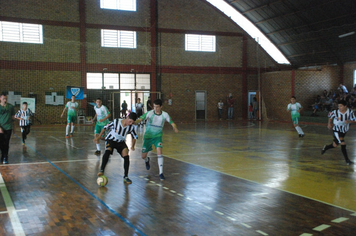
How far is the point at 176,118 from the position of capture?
33.9m

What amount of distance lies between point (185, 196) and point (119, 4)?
28.3 metres

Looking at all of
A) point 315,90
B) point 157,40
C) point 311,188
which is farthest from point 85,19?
point 311,188

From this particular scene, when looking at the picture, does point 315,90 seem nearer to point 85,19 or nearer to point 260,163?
point 85,19

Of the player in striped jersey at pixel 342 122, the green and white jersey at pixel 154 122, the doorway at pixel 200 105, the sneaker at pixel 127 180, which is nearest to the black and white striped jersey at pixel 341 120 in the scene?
the player in striped jersey at pixel 342 122

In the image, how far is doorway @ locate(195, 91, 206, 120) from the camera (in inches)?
1371

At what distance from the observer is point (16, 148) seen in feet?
45.8

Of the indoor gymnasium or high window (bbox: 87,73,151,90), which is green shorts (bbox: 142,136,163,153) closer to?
the indoor gymnasium

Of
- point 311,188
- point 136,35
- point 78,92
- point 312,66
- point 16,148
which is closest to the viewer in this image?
point 311,188

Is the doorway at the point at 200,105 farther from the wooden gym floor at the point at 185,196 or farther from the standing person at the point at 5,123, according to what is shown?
the standing person at the point at 5,123

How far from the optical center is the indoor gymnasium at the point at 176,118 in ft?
19.1

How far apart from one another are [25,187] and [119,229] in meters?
3.49

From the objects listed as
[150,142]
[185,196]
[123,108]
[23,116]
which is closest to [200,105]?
[123,108]

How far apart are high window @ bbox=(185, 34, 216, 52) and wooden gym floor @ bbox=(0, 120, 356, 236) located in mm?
24179

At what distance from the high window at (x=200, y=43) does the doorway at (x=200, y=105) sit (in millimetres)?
4366
